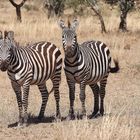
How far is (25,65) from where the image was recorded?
8914 mm

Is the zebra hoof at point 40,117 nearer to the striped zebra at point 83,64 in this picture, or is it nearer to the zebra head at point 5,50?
the striped zebra at point 83,64

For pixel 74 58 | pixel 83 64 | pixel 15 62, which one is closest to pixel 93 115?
pixel 83 64

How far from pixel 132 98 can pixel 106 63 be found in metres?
2.41

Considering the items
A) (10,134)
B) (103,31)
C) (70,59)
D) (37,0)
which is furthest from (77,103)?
(37,0)

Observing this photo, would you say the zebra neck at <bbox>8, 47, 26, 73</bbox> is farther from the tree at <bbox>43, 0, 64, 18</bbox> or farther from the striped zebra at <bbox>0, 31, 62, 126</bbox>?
the tree at <bbox>43, 0, 64, 18</bbox>

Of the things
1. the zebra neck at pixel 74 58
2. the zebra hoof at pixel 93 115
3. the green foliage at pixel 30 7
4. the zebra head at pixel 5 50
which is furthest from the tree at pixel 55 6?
the zebra head at pixel 5 50

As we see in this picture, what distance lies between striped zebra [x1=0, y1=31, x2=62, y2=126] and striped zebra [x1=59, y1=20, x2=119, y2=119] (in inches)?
13.4

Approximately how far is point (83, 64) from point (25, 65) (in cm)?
123

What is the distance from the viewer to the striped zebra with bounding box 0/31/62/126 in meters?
8.52

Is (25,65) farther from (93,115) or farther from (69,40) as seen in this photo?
(93,115)

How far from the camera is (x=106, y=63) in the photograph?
1045 cm

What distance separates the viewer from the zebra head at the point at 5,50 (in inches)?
327

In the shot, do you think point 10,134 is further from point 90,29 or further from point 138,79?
point 90,29

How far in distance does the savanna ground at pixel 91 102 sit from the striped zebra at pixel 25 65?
0.60 metres
